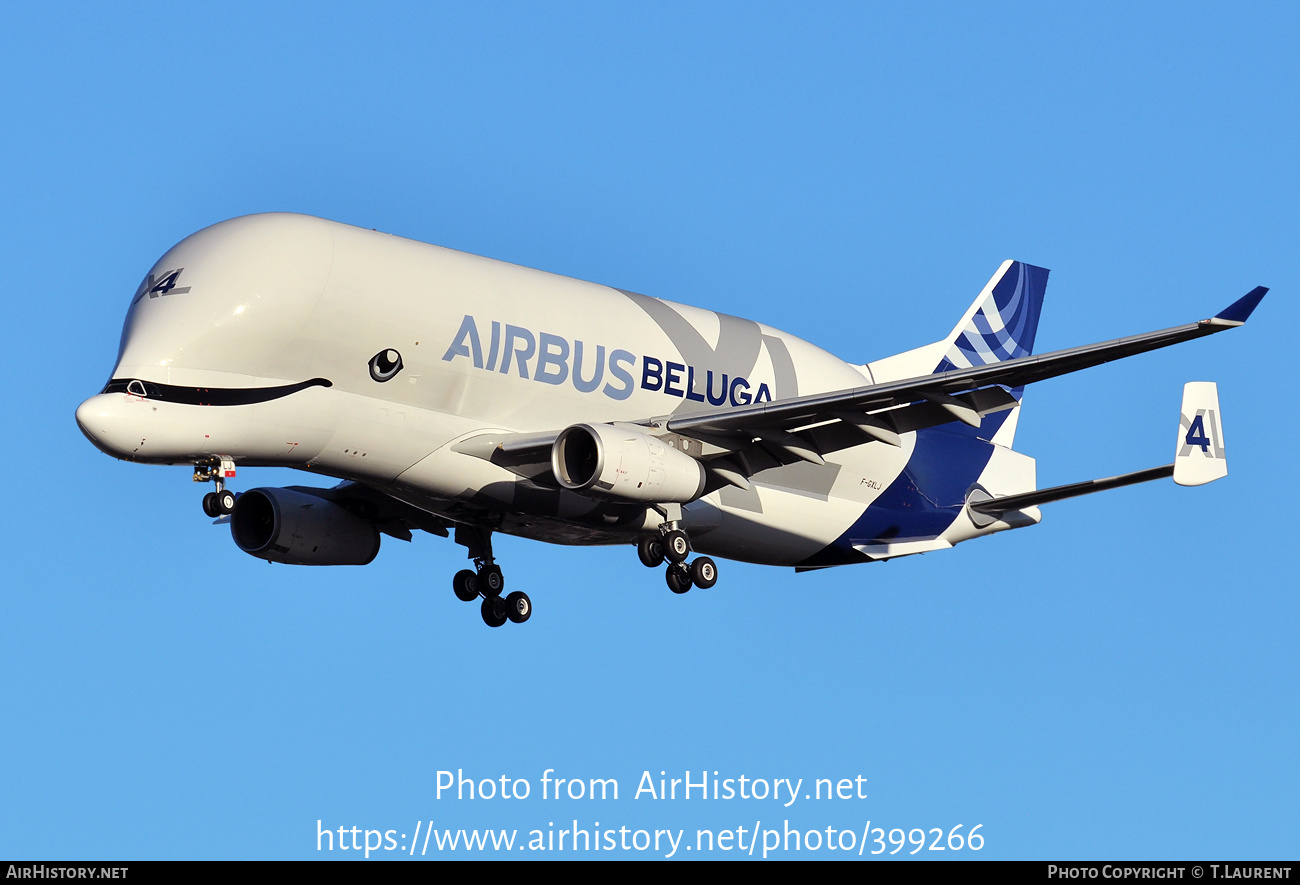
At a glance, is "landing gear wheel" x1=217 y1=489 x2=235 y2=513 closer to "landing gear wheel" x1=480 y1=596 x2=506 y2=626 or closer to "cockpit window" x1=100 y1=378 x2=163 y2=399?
"cockpit window" x1=100 y1=378 x2=163 y2=399

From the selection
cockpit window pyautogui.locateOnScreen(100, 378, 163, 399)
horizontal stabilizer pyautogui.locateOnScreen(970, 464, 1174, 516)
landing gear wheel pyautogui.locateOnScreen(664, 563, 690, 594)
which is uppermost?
horizontal stabilizer pyautogui.locateOnScreen(970, 464, 1174, 516)

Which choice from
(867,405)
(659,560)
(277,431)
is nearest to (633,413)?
(659,560)

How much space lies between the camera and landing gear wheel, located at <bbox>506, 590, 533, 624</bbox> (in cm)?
3856

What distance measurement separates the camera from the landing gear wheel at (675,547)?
117 ft

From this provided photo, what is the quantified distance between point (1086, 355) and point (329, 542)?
1596cm

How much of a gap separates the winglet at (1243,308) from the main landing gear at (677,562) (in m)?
11.2

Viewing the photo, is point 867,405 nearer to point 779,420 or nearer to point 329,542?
point 779,420

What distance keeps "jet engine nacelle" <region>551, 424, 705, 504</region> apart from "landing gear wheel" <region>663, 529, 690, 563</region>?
2176 mm

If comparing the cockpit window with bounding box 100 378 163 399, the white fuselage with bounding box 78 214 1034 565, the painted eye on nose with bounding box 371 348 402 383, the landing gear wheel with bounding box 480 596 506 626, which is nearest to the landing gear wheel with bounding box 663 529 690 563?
the white fuselage with bounding box 78 214 1034 565

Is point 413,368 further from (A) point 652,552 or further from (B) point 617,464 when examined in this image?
(A) point 652,552

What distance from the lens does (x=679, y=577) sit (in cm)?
3581

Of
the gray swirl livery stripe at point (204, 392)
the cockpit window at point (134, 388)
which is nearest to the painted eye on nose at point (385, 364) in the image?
the gray swirl livery stripe at point (204, 392)

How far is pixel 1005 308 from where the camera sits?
4619 centimetres
